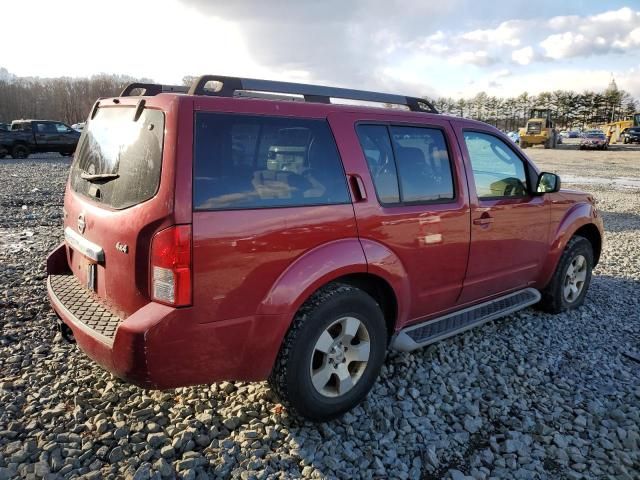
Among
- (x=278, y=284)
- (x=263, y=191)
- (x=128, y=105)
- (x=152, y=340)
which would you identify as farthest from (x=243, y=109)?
(x=152, y=340)

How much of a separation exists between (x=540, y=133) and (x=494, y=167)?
39547 millimetres

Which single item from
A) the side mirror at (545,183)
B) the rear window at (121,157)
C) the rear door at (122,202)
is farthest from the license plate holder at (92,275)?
the side mirror at (545,183)

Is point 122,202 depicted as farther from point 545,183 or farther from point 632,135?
point 632,135

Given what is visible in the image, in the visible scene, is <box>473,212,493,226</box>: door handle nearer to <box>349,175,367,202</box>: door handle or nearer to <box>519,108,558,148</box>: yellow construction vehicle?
<box>349,175,367,202</box>: door handle

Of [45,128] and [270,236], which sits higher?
[45,128]

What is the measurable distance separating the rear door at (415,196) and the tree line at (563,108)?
232 feet

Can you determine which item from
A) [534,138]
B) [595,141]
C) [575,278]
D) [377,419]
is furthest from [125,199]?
[595,141]

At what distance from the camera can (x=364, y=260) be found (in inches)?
115

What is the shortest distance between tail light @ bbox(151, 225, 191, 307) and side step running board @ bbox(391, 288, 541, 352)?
157 cm

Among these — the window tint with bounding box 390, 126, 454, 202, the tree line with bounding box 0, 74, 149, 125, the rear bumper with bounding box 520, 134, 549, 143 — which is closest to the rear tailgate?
the window tint with bounding box 390, 126, 454, 202

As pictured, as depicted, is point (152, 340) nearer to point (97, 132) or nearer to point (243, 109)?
point (243, 109)

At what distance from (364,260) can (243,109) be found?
1.13 metres

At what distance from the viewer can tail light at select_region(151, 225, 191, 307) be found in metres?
2.30

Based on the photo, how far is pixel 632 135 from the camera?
4128cm
